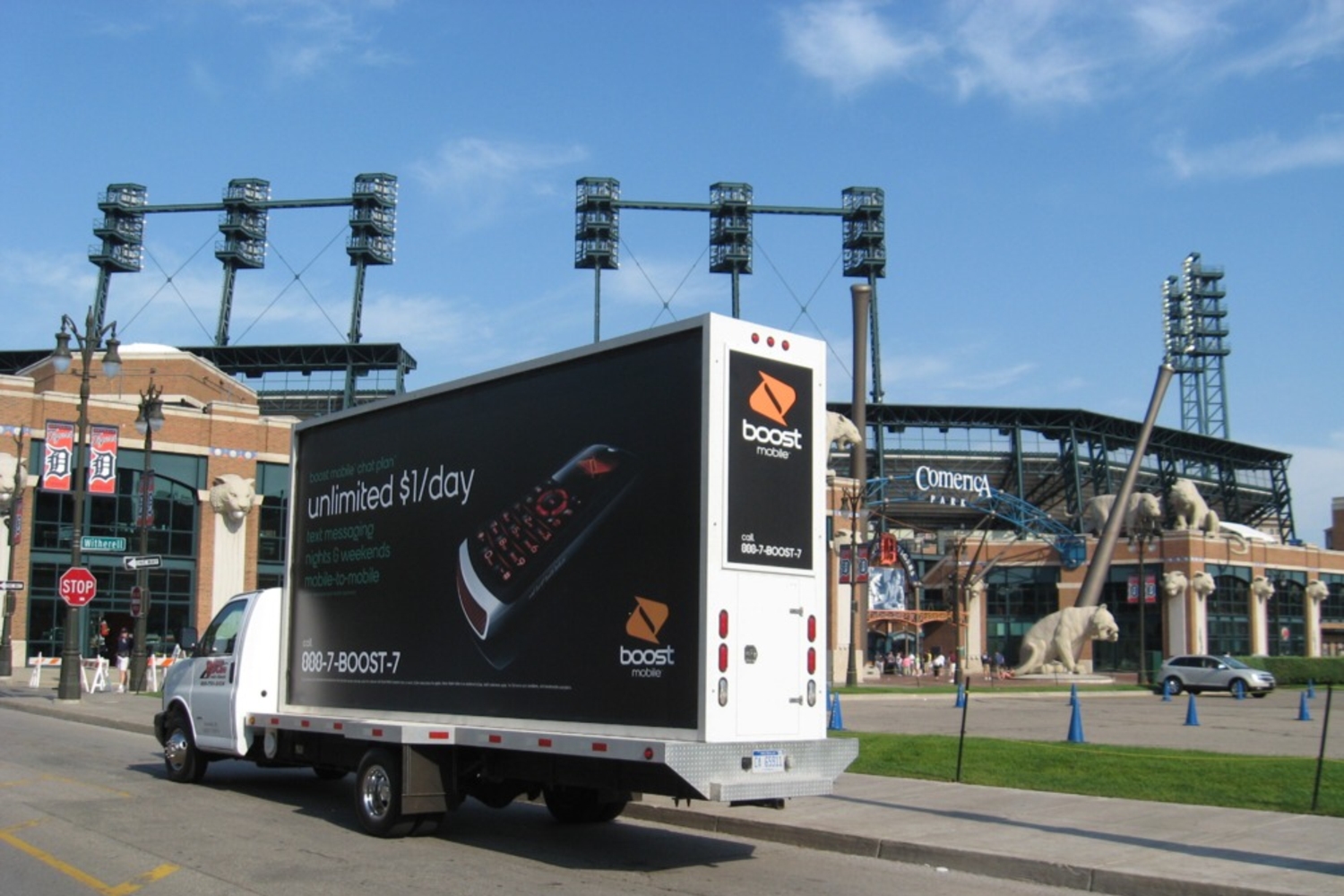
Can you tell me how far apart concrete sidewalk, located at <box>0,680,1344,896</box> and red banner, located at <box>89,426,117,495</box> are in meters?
36.5

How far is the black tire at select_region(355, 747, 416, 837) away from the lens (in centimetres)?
1092

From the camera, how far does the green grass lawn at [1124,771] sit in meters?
13.5

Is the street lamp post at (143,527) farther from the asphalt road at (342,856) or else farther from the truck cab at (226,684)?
the asphalt road at (342,856)

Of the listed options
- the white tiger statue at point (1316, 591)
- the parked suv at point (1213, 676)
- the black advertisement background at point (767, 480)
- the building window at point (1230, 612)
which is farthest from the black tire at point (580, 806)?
the white tiger statue at point (1316, 591)

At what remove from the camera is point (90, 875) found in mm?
9219

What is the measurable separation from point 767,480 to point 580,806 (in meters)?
4.64

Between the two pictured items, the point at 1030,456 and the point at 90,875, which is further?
the point at 1030,456

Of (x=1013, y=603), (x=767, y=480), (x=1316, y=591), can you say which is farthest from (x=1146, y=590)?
(x=767, y=480)

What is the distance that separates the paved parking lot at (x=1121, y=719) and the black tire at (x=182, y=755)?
1129 cm

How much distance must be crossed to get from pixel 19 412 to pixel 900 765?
42.6m

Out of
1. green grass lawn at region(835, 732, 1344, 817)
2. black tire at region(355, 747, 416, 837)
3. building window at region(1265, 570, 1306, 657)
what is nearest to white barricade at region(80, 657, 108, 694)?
green grass lawn at region(835, 732, 1344, 817)

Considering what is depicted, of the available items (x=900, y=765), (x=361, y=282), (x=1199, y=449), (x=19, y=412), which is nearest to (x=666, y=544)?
(x=900, y=765)

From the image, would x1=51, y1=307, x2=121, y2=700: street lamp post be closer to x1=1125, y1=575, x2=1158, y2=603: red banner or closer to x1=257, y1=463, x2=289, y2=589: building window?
x1=257, y1=463, x2=289, y2=589: building window

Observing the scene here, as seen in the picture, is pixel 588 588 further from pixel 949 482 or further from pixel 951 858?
pixel 949 482
